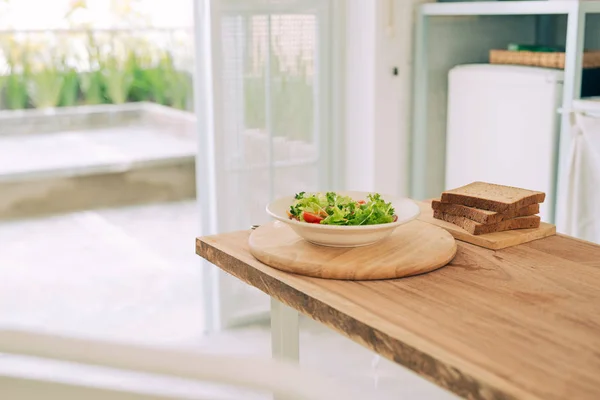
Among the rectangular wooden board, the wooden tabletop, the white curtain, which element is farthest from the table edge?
the white curtain

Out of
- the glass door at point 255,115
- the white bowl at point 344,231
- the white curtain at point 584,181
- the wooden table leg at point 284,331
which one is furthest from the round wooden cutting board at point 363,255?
the glass door at point 255,115

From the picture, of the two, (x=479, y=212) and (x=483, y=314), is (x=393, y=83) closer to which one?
(x=479, y=212)

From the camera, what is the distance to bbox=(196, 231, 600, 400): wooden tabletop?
966 mm

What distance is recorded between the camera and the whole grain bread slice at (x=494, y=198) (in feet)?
4.93

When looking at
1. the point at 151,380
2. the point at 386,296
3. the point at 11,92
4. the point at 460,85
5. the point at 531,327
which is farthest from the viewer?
the point at 11,92

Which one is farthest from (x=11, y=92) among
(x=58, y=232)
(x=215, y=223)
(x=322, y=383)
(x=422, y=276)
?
(x=322, y=383)

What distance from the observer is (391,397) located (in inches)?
93.3

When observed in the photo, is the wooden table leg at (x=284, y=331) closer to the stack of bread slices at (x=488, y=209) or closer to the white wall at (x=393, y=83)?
the stack of bread slices at (x=488, y=209)

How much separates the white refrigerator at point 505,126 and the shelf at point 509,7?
176 millimetres

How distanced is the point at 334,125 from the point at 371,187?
0.27 meters

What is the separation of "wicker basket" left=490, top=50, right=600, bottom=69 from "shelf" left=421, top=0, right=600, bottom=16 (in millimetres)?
136

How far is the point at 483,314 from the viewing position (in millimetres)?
1144

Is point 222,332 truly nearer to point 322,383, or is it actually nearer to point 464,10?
point 464,10

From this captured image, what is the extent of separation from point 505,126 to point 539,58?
0.23 meters
